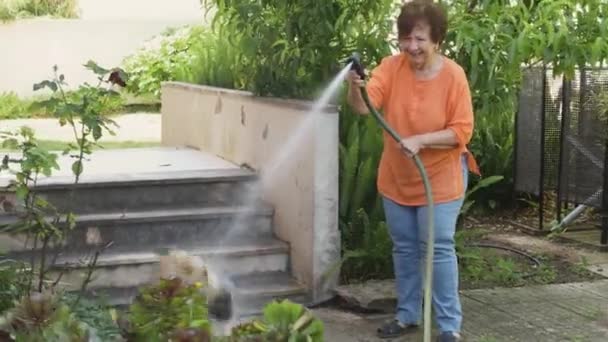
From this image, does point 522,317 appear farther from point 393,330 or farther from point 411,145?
point 411,145

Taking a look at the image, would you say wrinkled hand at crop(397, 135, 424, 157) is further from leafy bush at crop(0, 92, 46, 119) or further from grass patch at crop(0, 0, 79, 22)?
grass patch at crop(0, 0, 79, 22)

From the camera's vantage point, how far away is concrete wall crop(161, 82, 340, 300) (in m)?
5.32

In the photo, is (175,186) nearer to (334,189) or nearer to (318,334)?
(334,189)

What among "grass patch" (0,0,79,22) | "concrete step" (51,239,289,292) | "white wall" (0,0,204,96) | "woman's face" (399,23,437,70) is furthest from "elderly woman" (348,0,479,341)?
"grass patch" (0,0,79,22)

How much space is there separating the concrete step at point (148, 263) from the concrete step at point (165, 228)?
10 centimetres

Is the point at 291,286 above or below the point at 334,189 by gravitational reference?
below

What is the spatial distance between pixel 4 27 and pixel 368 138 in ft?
36.9

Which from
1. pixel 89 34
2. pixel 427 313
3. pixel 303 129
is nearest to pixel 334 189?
pixel 303 129

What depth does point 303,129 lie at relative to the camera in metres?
5.48

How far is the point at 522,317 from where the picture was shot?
16.8ft

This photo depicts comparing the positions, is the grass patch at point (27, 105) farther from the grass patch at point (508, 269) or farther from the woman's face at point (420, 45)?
the woman's face at point (420, 45)

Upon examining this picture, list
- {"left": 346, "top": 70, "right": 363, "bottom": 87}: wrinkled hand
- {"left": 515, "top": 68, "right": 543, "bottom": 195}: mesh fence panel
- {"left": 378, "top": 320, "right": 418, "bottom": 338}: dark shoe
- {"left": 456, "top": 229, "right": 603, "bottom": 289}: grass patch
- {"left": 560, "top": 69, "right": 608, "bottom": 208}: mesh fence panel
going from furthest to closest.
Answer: {"left": 515, "top": 68, "right": 543, "bottom": 195}: mesh fence panel < {"left": 560, "top": 69, "right": 608, "bottom": 208}: mesh fence panel < {"left": 456, "top": 229, "right": 603, "bottom": 289}: grass patch < {"left": 378, "top": 320, "right": 418, "bottom": 338}: dark shoe < {"left": 346, "top": 70, "right": 363, "bottom": 87}: wrinkled hand

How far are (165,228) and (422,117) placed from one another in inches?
75.3

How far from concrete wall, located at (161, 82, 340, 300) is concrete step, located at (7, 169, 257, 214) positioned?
211 millimetres
